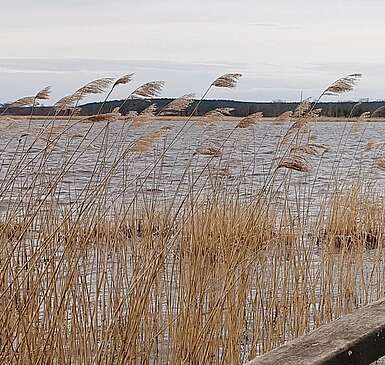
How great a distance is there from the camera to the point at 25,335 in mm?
2762

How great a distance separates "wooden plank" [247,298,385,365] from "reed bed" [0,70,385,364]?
4.25ft

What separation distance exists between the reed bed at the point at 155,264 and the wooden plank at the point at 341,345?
1.30 m

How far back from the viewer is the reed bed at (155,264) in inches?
119

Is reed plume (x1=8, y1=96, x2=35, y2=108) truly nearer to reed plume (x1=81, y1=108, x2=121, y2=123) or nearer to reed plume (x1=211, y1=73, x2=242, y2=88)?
reed plume (x1=81, y1=108, x2=121, y2=123)

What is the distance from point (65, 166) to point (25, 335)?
2.32 feet

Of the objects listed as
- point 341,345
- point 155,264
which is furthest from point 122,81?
point 341,345

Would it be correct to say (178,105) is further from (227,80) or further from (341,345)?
(341,345)

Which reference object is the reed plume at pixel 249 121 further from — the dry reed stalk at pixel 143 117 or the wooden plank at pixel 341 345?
the wooden plank at pixel 341 345

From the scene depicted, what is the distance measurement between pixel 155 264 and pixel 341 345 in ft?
5.94

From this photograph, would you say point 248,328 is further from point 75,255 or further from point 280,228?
point 75,255

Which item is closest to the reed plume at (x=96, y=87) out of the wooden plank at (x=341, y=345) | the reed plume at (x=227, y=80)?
the reed plume at (x=227, y=80)

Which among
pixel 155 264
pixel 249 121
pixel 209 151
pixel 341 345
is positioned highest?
pixel 249 121

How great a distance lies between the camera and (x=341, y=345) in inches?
50.8

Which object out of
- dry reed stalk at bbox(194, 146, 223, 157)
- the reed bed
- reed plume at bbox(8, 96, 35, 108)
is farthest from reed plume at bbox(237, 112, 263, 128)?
reed plume at bbox(8, 96, 35, 108)
